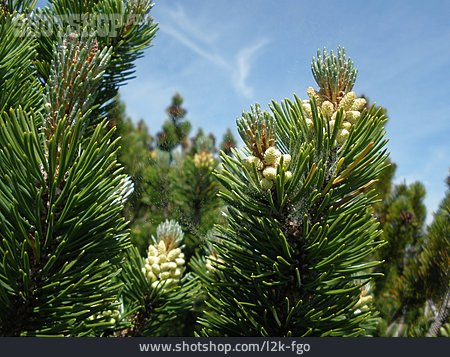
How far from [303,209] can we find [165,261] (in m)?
0.35

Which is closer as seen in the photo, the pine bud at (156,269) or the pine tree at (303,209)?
the pine tree at (303,209)

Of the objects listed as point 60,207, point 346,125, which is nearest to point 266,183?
point 346,125

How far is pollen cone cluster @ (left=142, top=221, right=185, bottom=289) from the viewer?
2.38ft

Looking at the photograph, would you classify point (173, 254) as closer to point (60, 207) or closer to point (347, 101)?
point (60, 207)

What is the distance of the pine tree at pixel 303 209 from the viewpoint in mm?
472

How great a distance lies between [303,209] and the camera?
485mm

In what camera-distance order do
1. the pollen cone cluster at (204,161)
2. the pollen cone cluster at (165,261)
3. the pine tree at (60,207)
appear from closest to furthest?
1. the pine tree at (60,207)
2. the pollen cone cluster at (165,261)
3. the pollen cone cluster at (204,161)

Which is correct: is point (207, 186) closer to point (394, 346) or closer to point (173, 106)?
point (173, 106)

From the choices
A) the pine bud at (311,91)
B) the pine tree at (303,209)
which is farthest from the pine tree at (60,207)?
the pine bud at (311,91)

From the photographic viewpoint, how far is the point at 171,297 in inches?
28.6

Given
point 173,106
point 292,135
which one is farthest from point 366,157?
point 173,106

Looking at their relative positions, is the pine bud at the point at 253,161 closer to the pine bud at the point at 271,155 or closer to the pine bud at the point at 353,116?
the pine bud at the point at 271,155

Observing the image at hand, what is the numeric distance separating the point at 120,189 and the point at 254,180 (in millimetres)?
175

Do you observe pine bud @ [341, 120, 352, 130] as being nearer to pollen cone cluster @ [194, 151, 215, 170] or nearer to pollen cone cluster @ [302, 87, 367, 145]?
pollen cone cluster @ [302, 87, 367, 145]
